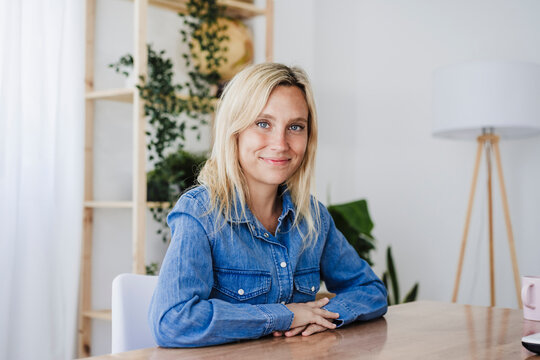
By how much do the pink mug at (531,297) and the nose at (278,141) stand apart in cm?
63

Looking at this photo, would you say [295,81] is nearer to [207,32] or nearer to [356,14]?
[207,32]

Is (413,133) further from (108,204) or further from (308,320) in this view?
(308,320)

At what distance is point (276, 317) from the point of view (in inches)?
47.0

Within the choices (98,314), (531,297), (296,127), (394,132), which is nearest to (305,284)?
(296,127)

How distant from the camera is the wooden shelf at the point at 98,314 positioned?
2746mm

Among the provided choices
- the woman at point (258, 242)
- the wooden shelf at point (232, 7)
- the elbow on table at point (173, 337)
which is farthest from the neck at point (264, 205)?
the wooden shelf at point (232, 7)

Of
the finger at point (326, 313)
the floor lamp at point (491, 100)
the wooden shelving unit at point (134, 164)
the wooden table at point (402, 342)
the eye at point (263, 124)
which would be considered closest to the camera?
the wooden table at point (402, 342)

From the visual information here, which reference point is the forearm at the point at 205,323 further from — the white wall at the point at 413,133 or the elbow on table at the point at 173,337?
the white wall at the point at 413,133

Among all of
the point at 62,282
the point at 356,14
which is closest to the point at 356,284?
the point at 62,282

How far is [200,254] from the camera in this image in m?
1.22

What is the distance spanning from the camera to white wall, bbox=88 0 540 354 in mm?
3008

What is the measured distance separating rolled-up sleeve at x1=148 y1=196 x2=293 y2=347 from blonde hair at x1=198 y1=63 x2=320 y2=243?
0.13 meters

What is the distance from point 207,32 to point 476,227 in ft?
5.61

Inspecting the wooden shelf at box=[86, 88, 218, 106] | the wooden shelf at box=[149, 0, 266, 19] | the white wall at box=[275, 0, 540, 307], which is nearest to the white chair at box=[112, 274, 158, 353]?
the wooden shelf at box=[86, 88, 218, 106]
